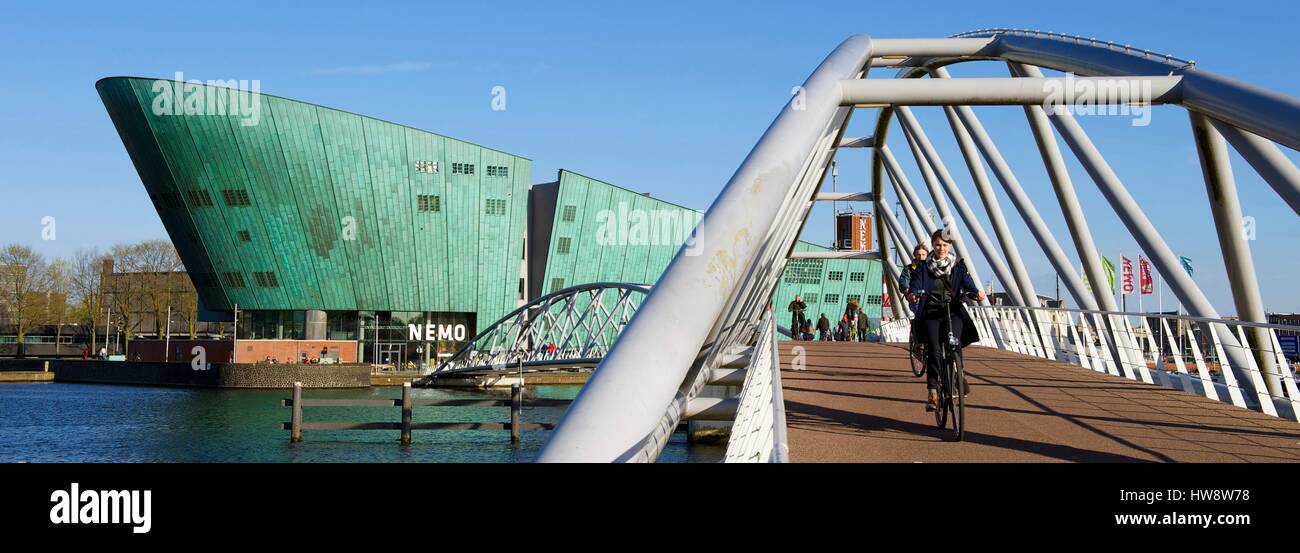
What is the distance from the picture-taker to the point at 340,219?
A: 6831 cm

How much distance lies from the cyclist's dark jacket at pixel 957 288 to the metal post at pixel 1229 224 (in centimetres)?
488

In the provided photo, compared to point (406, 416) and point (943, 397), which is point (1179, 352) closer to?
point (943, 397)

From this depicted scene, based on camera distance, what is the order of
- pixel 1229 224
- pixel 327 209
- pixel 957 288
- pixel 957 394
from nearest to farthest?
pixel 957 394 < pixel 957 288 < pixel 1229 224 < pixel 327 209

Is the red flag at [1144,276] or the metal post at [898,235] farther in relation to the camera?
the red flag at [1144,276]

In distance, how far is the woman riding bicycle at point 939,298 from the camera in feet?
30.5

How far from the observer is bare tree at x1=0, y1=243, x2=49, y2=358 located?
253 ft

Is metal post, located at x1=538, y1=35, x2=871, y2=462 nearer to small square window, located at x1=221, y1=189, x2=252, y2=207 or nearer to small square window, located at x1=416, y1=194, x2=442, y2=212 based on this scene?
small square window, located at x1=416, y1=194, x2=442, y2=212

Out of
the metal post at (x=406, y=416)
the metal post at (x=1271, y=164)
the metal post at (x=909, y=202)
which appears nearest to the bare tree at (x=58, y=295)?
the metal post at (x=406, y=416)

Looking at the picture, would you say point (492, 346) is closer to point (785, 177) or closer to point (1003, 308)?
point (1003, 308)

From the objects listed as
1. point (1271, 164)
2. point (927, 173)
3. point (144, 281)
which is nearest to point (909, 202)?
point (927, 173)

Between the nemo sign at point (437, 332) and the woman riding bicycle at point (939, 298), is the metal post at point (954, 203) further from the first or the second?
the nemo sign at point (437, 332)

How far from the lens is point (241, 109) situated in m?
64.9

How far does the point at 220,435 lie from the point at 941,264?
99.7 ft
